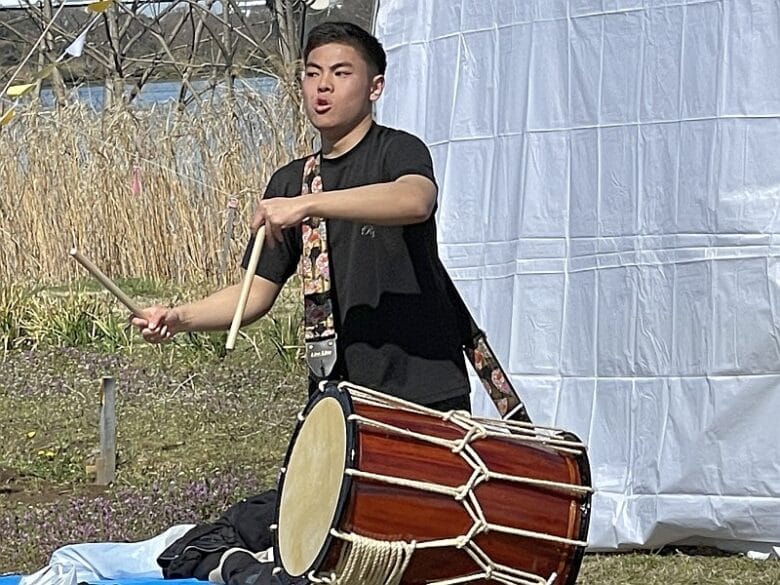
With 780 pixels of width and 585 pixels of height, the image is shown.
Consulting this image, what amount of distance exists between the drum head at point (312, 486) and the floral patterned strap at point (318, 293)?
24 centimetres

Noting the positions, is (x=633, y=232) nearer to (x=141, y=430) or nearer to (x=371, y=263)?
(x=371, y=263)

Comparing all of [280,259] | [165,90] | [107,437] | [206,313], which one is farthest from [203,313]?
[165,90]

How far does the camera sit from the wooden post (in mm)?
5113

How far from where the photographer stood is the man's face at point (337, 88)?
2881 millimetres

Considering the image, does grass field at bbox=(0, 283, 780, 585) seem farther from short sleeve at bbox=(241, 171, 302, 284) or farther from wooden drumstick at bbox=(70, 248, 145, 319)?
wooden drumstick at bbox=(70, 248, 145, 319)

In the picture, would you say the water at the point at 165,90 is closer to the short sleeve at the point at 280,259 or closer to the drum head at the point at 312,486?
the short sleeve at the point at 280,259

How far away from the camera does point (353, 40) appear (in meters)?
2.93

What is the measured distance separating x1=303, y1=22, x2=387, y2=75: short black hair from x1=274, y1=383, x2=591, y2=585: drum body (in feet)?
2.37

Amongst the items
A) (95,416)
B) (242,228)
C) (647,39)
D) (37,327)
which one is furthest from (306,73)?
(242,228)

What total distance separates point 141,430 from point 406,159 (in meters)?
3.45

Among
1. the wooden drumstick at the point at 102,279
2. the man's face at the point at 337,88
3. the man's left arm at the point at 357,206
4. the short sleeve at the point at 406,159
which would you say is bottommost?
the wooden drumstick at the point at 102,279

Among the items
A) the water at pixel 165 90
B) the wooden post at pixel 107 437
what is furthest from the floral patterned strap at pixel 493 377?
the water at pixel 165 90

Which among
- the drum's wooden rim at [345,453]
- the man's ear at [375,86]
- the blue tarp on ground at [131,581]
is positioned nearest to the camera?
the drum's wooden rim at [345,453]

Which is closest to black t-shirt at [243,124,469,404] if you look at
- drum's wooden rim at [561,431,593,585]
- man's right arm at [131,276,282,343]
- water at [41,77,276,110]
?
man's right arm at [131,276,282,343]
